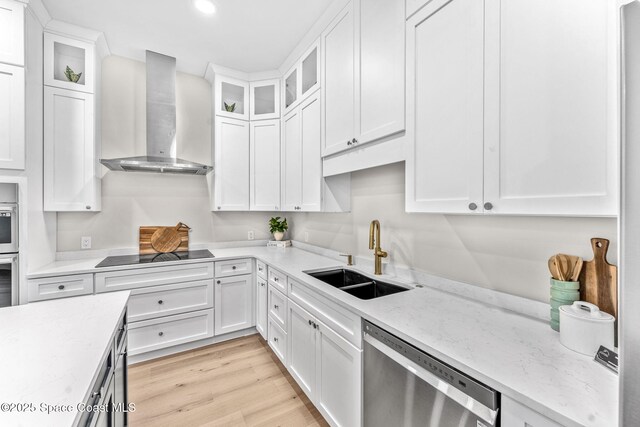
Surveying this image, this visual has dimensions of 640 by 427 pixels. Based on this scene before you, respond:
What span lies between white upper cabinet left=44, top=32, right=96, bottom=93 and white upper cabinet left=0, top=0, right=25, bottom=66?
0.38 metres

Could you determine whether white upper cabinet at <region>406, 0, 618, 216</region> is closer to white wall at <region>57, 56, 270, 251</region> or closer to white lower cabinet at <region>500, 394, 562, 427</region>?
white lower cabinet at <region>500, 394, 562, 427</region>

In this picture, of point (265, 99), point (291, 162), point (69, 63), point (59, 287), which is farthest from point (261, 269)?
point (69, 63)

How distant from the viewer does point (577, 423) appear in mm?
601

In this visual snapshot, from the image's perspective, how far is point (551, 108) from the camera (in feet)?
2.80

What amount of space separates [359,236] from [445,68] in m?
1.39

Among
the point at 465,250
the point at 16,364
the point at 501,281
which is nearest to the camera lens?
the point at 16,364

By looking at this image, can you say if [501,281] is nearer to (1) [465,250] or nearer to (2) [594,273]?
(1) [465,250]

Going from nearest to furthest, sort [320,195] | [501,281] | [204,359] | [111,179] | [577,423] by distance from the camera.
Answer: [577,423], [501,281], [320,195], [204,359], [111,179]

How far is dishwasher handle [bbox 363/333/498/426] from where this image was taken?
77 centimetres

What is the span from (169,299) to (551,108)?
114 inches

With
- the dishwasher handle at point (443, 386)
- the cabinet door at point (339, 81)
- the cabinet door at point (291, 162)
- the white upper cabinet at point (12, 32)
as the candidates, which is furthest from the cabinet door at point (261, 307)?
the white upper cabinet at point (12, 32)

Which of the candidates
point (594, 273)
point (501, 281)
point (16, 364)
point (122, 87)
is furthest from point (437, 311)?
point (122, 87)

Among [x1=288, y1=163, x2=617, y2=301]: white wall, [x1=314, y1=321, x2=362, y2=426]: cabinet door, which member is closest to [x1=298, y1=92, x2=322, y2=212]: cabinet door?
[x1=288, y1=163, x2=617, y2=301]: white wall

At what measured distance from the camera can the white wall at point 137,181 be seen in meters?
2.62
